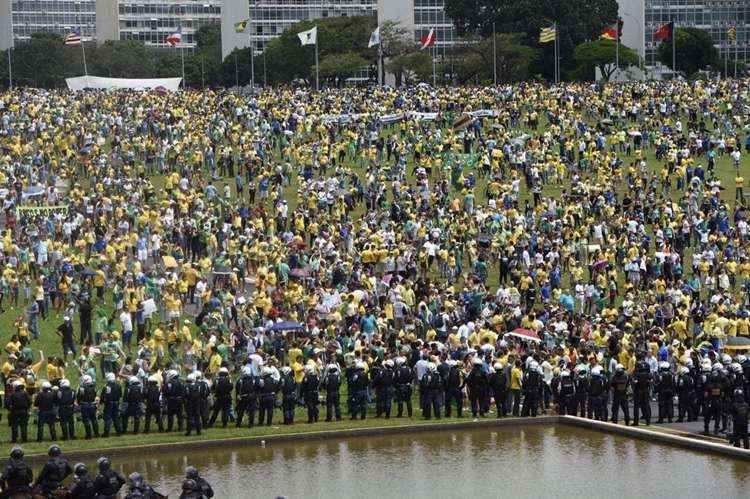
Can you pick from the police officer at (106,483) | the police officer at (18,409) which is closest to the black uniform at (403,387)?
the police officer at (18,409)

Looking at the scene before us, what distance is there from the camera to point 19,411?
2812 centimetres

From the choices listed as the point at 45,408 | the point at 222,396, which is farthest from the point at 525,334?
the point at 45,408

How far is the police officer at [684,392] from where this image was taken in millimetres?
29717

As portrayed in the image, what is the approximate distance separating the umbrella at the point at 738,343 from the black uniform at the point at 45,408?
537 inches

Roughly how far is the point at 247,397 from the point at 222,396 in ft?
1.68

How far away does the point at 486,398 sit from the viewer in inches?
1208

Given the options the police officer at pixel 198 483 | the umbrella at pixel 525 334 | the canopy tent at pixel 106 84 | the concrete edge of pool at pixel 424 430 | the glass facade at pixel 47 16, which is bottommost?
the concrete edge of pool at pixel 424 430

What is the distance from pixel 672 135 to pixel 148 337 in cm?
3043

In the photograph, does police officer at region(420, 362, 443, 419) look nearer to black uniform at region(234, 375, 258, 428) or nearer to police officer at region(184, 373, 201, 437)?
black uniform at region(234, 375, 258, 428)

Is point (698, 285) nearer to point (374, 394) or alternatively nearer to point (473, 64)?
point (374, 394)

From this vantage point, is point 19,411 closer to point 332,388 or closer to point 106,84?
point 332,388

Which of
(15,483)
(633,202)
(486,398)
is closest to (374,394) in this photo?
(486,398)

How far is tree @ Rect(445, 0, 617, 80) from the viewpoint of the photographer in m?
110

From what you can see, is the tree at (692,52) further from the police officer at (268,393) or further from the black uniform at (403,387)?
the police officer at (268,393)
